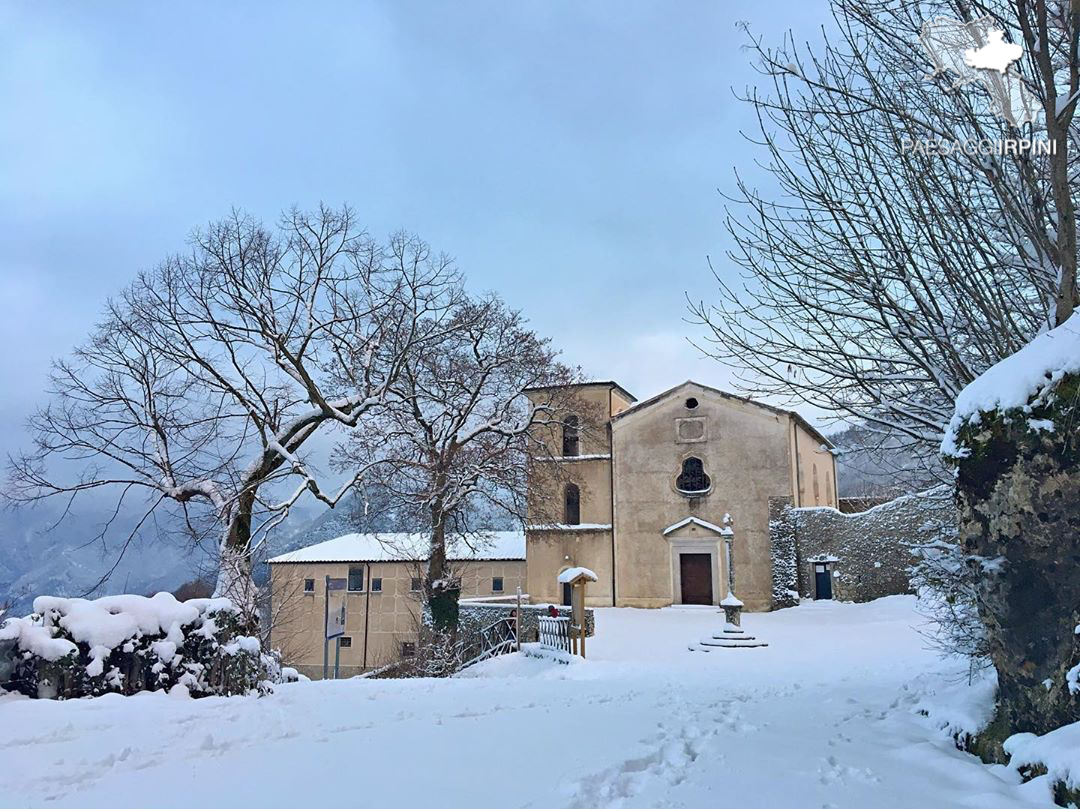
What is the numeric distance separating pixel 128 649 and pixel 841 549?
24.6 metres

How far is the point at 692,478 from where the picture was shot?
29922mm

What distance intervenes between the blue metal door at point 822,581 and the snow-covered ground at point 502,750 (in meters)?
18.7

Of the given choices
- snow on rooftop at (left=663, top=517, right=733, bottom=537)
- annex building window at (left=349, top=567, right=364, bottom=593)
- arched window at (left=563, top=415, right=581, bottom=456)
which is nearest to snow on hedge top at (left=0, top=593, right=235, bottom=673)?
snow on rooftop at (left=663, top=517, right=733, bottom=537)

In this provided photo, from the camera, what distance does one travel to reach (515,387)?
21.7 metres

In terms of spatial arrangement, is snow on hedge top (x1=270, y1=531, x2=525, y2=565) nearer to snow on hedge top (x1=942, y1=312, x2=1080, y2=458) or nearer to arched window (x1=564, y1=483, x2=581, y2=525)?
arched window (x1=564, y1=483, x2=581, y2=525)

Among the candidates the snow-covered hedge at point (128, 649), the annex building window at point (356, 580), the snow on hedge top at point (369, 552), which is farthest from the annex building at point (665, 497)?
the snow-covered hedge at point (128, 649)

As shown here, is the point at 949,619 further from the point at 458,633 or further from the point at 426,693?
the point at 458,633

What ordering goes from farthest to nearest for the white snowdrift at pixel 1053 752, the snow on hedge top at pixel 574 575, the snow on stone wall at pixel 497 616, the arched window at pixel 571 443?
the arched window at pixel 571 443 → the snow on stone wall at pixel 497 616 → the snow on hedge top at pixel 574 575 → the white snowdrift at pixel 1053 752

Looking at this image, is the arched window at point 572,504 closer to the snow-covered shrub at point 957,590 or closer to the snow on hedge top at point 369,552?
the snow on hedge top at point 369,552

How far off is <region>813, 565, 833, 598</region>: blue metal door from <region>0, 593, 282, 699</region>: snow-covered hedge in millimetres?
23159

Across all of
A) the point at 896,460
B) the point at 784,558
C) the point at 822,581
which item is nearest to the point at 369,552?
the point at 784,558

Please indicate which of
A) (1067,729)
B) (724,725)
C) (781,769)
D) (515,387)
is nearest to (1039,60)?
(1067,729)

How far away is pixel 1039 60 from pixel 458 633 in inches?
745

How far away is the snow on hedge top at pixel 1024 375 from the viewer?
4695 mm
